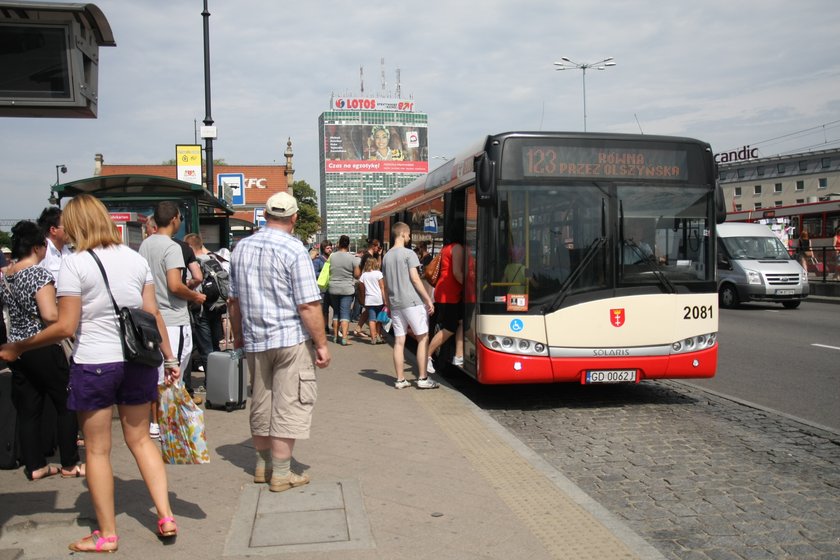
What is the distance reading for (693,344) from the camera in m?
8.24

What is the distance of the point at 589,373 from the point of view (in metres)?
8.07

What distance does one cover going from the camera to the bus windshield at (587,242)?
8.02 m

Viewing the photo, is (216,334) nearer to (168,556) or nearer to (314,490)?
(314,490)

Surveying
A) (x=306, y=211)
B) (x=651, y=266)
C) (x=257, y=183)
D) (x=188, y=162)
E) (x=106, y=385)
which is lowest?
(x=106, y=385)

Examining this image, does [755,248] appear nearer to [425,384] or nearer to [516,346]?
[425,384]

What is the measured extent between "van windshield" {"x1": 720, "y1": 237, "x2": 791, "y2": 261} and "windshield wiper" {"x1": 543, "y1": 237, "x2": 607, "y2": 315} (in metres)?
15.0

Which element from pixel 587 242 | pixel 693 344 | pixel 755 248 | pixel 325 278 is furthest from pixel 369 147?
pixel 693 344

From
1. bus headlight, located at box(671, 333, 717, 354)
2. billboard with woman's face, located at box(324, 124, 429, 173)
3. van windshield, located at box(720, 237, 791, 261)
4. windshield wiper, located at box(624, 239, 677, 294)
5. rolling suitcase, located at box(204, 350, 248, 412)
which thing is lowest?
rolling suitcase, located at box(204, 350, 248, 412)

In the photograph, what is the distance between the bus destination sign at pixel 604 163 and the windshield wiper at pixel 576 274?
0.70 meters

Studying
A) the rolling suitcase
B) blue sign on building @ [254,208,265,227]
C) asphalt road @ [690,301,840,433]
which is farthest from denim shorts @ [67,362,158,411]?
blue sign on building @ [254,208,265,227]

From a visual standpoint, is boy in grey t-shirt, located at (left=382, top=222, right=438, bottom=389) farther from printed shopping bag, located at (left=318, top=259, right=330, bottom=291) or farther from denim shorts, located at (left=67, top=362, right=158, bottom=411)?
printed shopping bag, located at (left=318, top=259, right=330, bottom=291)

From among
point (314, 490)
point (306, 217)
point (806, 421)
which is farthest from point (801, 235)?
point (306, 217)

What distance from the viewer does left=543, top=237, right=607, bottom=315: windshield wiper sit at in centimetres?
797

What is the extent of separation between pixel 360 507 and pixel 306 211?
90.8m
